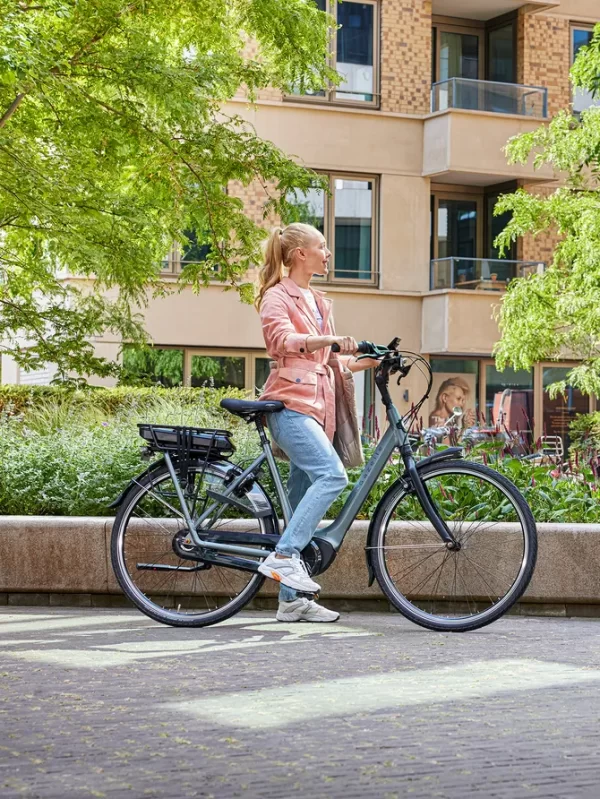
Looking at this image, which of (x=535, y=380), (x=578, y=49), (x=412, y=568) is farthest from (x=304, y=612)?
(x=578, y=49)

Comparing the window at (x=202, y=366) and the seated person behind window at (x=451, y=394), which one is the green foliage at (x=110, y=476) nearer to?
the window at (x=202, y=366)

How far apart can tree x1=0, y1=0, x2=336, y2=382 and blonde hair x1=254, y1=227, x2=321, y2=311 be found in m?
5.63

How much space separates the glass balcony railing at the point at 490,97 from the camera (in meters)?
30.6

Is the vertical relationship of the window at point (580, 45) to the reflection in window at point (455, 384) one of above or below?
above

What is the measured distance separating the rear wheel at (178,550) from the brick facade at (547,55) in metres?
26.0

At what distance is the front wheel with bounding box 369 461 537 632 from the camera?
6.97 metres

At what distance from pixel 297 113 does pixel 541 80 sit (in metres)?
6.20

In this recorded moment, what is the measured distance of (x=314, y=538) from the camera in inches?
282

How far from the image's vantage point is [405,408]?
31500 mm

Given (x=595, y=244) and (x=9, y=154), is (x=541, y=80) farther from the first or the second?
(x=9, y=154)

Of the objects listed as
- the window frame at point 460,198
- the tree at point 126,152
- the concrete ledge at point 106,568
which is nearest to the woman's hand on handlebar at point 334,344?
the concrete ledge at point 106,568

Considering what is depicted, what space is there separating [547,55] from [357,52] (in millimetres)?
4616

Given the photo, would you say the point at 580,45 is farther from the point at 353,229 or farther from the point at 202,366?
the point at 202,366

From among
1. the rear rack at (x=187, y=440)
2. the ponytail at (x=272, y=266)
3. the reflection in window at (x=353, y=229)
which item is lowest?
the rear rack at (x=187, y=440)
